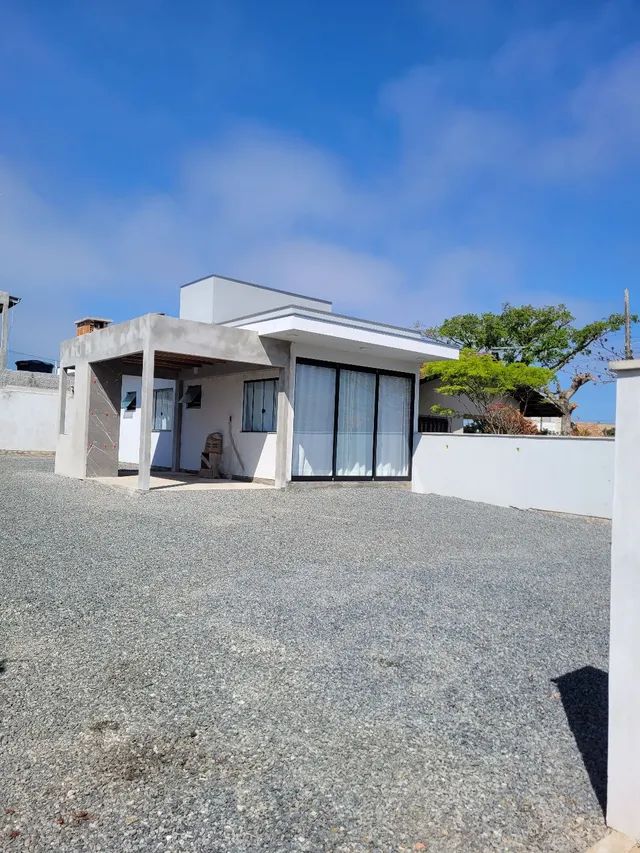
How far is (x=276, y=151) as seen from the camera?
54.3 feet

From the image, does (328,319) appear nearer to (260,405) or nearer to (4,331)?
(260,405)

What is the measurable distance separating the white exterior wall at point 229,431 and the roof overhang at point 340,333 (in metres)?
1.30

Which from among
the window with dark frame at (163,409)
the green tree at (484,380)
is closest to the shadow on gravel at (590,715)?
the green tree at (484,380)

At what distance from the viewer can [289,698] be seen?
11.6 ft

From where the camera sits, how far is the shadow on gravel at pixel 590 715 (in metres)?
2.94

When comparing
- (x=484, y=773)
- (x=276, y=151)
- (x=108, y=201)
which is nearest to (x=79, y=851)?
(x=484, y=773)

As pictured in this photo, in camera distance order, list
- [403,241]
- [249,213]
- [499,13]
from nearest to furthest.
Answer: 1. [499,13]
2. [249,213]
3. [403,241]

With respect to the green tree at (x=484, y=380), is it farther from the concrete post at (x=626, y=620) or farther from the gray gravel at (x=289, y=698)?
the concrete post at (x=626, y=620)

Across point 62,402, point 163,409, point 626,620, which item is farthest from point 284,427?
point 626,620

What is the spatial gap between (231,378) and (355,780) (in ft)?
43.1

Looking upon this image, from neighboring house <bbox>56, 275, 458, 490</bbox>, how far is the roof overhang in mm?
28

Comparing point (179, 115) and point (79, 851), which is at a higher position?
point (179, 115)

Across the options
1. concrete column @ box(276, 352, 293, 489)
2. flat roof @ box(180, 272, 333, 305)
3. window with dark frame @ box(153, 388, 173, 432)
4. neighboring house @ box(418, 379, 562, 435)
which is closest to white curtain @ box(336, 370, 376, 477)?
concrete column @ box(276, 352, 293, 489)

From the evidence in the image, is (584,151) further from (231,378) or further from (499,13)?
(231,378)
